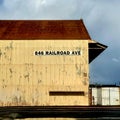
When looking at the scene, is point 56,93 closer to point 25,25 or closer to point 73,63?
point 73,63

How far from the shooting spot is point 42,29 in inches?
1309

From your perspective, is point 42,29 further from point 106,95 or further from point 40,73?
point 106,95

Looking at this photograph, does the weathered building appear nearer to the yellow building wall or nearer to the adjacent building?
the yellow building wall

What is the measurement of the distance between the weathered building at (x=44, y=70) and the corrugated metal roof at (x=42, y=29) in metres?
0.32

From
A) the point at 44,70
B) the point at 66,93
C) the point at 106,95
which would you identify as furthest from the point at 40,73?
the point at 106,95

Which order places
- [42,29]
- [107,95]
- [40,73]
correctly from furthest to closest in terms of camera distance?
[107,95] → [42,29] → [40,73]

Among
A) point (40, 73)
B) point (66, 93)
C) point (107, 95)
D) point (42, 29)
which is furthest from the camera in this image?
point (107, 95)

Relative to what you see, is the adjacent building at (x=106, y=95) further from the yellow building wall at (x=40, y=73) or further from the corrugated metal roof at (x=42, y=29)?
the yellow building wall at (x=40, y=73)

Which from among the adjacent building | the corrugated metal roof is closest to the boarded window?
the corrugated metal roof

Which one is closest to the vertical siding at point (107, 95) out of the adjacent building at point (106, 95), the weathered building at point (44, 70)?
the adjacent building at point (106, 95)

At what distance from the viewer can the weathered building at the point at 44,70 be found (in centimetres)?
2914

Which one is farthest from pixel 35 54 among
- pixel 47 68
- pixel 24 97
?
pixel 24 97

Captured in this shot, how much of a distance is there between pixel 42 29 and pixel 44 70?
17.1 ft

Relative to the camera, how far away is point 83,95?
96.0ft
